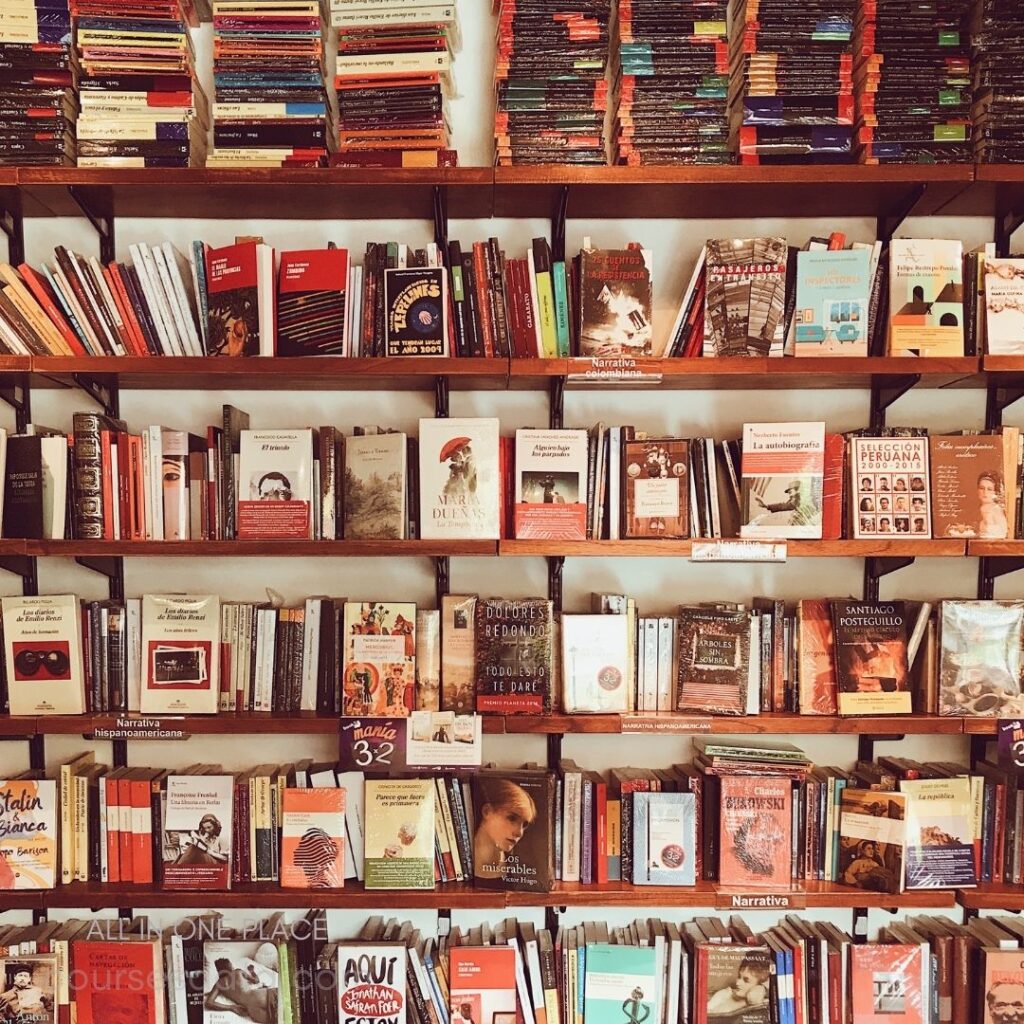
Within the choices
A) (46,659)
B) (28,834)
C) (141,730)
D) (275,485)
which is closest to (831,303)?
(275,485)

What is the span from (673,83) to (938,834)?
6.06ft

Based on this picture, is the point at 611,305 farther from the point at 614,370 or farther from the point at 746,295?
the point at 746,295

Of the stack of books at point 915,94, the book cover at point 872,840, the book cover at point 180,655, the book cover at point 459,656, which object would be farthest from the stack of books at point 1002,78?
the book cover at point 180,655

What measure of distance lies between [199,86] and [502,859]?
6.64 ft

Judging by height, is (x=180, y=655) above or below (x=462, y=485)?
below

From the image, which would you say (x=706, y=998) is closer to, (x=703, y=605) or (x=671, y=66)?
(x=703, y=605)

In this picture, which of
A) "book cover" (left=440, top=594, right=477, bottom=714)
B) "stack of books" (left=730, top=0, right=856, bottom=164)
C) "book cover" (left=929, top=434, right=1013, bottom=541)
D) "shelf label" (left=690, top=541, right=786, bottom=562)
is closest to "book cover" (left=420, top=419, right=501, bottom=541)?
"book cover" (left=440, top=594, right=477, bottom=714)

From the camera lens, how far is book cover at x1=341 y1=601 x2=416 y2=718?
1.95 m

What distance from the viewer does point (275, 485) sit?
76.8 inches

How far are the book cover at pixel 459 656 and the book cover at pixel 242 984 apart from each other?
74 centimetres

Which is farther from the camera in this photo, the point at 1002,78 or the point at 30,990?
the point at 30,990

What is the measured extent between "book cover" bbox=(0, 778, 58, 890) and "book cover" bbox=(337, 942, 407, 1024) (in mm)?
722

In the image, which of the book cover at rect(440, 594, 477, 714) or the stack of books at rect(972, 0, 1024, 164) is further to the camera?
the book cover at rect(440, 594, 477, 714)

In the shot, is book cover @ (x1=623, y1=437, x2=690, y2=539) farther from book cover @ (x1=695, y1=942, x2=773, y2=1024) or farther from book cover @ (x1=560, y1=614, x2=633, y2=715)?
→ book cover @ (x1=695, y1=942, x2=773, y2=1024)
